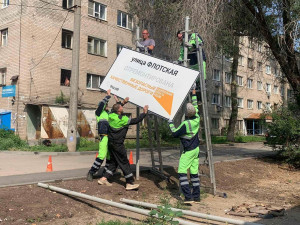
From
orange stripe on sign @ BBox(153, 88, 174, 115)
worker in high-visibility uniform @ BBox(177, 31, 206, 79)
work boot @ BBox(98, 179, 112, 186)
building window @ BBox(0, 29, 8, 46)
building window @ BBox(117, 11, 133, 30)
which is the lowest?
work boot @ BBox(98, 179, 112, 186)

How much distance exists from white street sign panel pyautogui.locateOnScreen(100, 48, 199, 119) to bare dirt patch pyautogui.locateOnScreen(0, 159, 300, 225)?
188 cm

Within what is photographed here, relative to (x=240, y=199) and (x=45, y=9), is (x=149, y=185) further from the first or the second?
(x=45, y=9)

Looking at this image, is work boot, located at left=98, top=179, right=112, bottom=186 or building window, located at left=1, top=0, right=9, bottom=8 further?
building window, located at left=1, top=0, right=9, bottom=8

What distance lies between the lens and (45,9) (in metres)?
22.4

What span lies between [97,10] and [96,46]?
9.60ft

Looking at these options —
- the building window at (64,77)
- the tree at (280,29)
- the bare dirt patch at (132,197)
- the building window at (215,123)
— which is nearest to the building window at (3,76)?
the building window at (64,77)

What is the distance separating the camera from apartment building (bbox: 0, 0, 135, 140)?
21453mm

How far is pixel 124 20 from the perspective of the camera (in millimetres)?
28453

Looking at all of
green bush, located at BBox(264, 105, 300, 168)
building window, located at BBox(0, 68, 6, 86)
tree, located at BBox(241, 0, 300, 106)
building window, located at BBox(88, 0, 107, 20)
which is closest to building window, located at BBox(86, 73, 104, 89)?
building window, located at BBox(88, 0, 107, 20)

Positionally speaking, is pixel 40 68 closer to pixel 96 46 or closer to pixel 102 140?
pixel 96 46

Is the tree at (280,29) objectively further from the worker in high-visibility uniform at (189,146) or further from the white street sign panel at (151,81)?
the worker in high-visibility uniform at (189,146)

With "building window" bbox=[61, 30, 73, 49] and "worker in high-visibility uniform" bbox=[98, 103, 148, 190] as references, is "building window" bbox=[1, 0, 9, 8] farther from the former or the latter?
"worker in high-visibility uniform" bbox=[98, 103, 148, 190]

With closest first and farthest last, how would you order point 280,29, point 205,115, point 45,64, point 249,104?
point 205,115 → point 280,29 → point 45,64 → point 249,104

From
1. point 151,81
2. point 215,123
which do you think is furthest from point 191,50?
point 215,123
